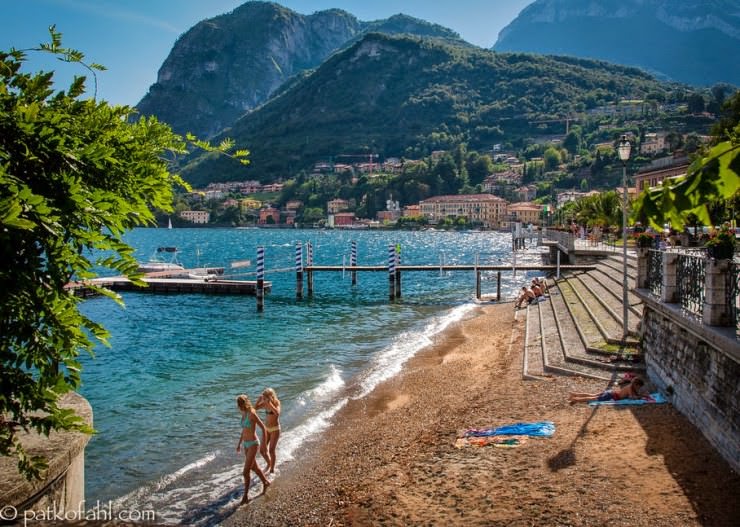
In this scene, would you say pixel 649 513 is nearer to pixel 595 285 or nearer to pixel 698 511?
pixel 698 511

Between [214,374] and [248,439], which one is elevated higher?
[248,439]

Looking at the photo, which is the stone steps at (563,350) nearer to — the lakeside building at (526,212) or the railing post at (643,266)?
the railing post at (643,266)

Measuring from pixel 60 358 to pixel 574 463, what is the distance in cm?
761

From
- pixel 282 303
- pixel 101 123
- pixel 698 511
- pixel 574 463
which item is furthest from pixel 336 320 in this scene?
pixel 101 123

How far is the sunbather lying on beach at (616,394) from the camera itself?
11.5 meters

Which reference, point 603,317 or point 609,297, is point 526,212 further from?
point 603,317

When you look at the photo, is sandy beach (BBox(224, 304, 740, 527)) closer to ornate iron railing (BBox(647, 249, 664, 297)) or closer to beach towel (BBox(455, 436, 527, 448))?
beach towel (BBox(455, 436, 527, 448))

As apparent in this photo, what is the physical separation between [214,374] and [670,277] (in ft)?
46.7

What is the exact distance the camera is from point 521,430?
1073 centimetres

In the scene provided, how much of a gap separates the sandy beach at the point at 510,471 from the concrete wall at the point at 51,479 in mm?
4217

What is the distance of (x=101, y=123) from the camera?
12.4 ft

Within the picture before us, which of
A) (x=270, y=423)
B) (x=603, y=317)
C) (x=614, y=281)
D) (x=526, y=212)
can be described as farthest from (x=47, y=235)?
(x=526, y=212)

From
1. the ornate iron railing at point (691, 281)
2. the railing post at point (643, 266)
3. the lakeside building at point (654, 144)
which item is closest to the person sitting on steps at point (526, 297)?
the railing post at point (643, 266)

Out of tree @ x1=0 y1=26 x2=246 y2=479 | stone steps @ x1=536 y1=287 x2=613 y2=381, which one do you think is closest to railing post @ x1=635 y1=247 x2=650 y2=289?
stone steps @ x1=536 y1=287 x2=613 y2=381
